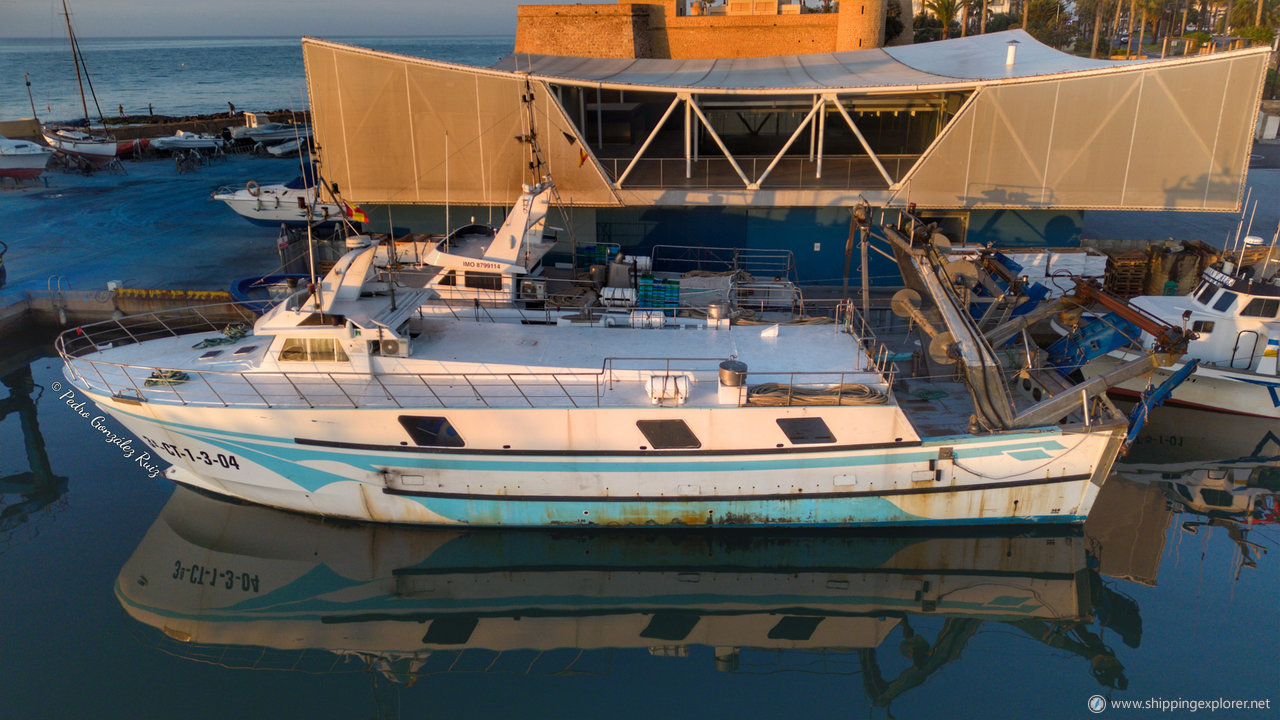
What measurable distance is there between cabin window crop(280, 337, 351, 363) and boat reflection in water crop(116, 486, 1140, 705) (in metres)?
3.27

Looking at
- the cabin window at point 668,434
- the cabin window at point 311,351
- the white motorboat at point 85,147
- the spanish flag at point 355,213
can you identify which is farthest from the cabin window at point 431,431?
the white motorboat at point 85,147

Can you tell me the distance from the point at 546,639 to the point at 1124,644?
9.51 meters

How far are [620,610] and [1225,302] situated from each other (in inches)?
672

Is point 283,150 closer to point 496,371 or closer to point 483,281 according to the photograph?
point 483,281

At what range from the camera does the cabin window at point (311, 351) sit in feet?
50.0

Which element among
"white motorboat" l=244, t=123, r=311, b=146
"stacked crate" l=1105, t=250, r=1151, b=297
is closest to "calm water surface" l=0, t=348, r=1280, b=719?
"stacked crate" l=1105, t=250, r=1151, b=297

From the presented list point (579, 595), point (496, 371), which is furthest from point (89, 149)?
point (579, 595)

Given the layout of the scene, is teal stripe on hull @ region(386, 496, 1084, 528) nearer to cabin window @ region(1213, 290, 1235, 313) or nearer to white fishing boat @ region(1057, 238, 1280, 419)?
white fishing boat @ region(1057, 238, 1280, 419)

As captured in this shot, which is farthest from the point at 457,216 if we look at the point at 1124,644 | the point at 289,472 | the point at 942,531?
the point at 1124,644

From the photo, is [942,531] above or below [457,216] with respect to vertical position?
below

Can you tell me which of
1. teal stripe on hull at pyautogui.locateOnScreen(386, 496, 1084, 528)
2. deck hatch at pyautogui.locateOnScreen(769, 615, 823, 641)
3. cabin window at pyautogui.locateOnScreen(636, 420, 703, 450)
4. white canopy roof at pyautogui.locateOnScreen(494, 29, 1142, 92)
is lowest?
deck hatch at pyautogui.locateOnScreen(769, 615, 823, 641)

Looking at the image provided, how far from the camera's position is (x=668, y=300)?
20.2 m

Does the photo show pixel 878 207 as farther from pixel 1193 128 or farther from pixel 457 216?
pixel 457 216

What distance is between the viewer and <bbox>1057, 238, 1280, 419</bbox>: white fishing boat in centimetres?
1945
